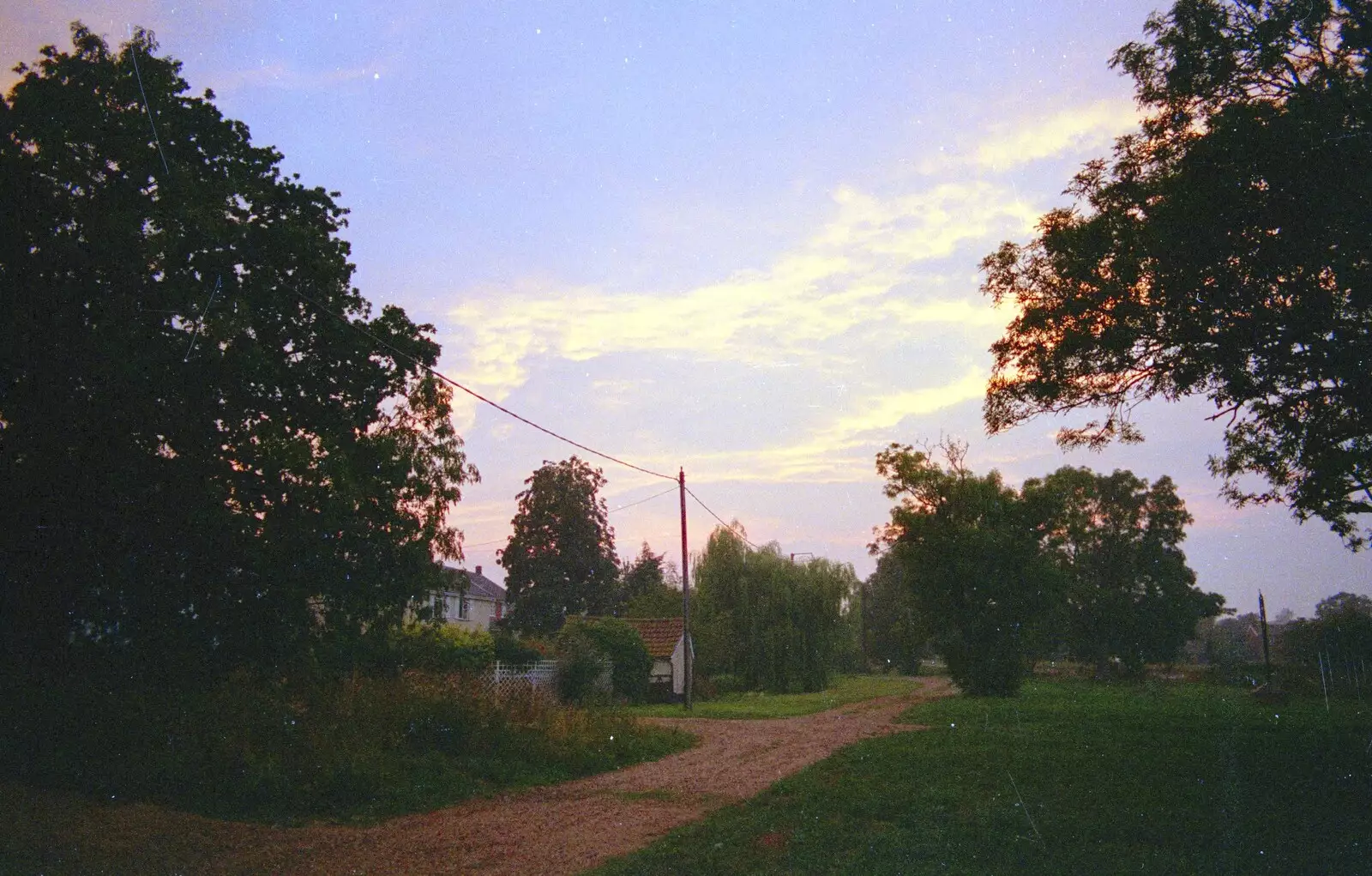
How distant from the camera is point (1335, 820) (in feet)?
28.8

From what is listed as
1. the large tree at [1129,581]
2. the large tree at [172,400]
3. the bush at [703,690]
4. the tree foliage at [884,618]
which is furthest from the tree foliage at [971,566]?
the tree foliage at [884,618]

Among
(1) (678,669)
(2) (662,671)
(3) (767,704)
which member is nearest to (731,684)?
(1) (678,669)

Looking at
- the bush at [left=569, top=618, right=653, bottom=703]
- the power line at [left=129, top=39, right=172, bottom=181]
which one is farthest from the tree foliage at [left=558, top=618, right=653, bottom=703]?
the power line at [left=129, top=39, right=172, bottom=181]

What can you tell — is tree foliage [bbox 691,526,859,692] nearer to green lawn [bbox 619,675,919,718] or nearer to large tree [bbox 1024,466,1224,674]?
green lawn [bbox 619,675,919,718]

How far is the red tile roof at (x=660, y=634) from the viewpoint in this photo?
38.0 meters

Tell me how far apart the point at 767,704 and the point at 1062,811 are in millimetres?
24440

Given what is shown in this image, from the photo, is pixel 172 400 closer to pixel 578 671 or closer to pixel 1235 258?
pixel 1235 258

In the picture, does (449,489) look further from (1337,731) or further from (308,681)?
(1337,731)

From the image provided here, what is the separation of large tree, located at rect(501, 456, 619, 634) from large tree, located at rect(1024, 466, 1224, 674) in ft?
106

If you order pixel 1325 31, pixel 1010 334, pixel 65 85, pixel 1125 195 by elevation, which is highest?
pixel 65 85

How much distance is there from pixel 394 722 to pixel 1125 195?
12966 millimetres

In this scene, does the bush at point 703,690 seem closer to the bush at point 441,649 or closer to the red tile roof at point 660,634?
the red tile roof at point 660,634

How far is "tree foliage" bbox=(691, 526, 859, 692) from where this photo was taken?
4244 cm

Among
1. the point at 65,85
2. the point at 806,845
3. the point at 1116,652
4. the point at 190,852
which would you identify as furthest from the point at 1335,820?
the point at 1116,652
